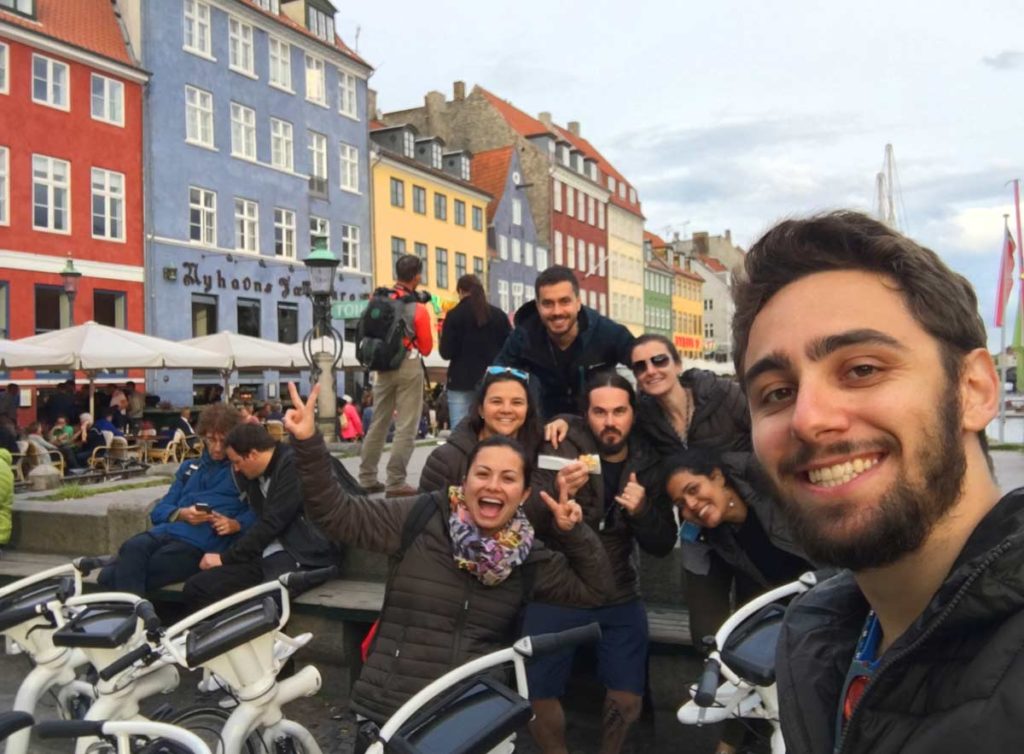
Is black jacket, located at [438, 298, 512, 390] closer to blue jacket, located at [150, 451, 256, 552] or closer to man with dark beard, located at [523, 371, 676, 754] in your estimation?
blue jacket, located at [150, 451, 256, 552]

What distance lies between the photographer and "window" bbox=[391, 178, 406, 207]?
1489 inches

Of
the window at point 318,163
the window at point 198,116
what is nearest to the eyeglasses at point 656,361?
the window at point 198,116

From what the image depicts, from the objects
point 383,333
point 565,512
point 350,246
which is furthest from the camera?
point 350,246

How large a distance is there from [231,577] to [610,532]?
230 cm

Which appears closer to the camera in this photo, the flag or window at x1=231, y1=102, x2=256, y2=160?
the flag

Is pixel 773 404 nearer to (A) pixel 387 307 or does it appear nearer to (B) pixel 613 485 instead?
(B) pixel 613 485

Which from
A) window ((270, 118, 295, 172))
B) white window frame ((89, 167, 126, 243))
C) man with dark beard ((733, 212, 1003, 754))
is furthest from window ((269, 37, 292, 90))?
man with dark beard ((733, 212, 1003, 754))

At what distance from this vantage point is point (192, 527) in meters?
5.57

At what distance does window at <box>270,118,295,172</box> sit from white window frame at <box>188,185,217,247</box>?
354cm

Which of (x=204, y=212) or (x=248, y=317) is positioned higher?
(x=204, y=212)

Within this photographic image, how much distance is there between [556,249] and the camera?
5397cm

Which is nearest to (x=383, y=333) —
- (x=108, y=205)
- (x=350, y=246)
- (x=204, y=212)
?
(x=108, y=205)

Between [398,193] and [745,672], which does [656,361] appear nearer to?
[745,672]

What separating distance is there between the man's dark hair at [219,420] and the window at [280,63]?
1133 inches
